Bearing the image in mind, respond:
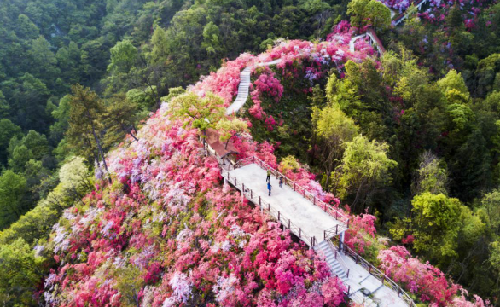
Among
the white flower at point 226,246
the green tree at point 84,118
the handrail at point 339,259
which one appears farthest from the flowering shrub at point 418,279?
the green tree at point 84,118

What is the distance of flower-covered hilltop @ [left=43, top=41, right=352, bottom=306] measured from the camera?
728 inches

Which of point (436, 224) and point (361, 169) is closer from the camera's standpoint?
point (436, 224)

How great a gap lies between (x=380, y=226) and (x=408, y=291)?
15935mm

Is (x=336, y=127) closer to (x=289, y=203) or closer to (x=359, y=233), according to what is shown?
(x=289, y=203)

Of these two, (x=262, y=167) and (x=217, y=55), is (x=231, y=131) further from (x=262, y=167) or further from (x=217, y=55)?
(x=217, y=55)

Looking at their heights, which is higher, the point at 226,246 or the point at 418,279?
the point at 226,246

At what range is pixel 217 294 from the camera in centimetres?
1967

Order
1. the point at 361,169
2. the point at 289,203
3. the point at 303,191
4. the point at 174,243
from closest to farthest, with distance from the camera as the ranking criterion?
the point at 289,203, the point at 303,191, the point at 174,243, the point at 361,169

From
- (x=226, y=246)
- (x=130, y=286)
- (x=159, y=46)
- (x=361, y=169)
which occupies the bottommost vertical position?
(x=130, y=286)

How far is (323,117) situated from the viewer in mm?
34344

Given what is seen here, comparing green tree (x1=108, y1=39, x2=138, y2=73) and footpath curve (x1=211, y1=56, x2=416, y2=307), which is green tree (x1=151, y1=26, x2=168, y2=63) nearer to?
green tree (x1=108, y1=39, x2=138, y2=73)

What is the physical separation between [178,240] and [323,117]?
20.6 meters

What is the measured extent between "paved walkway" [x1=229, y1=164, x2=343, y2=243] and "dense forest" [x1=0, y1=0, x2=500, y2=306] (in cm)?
374

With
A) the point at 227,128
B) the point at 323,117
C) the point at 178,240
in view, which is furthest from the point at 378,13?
the point at 178,240
